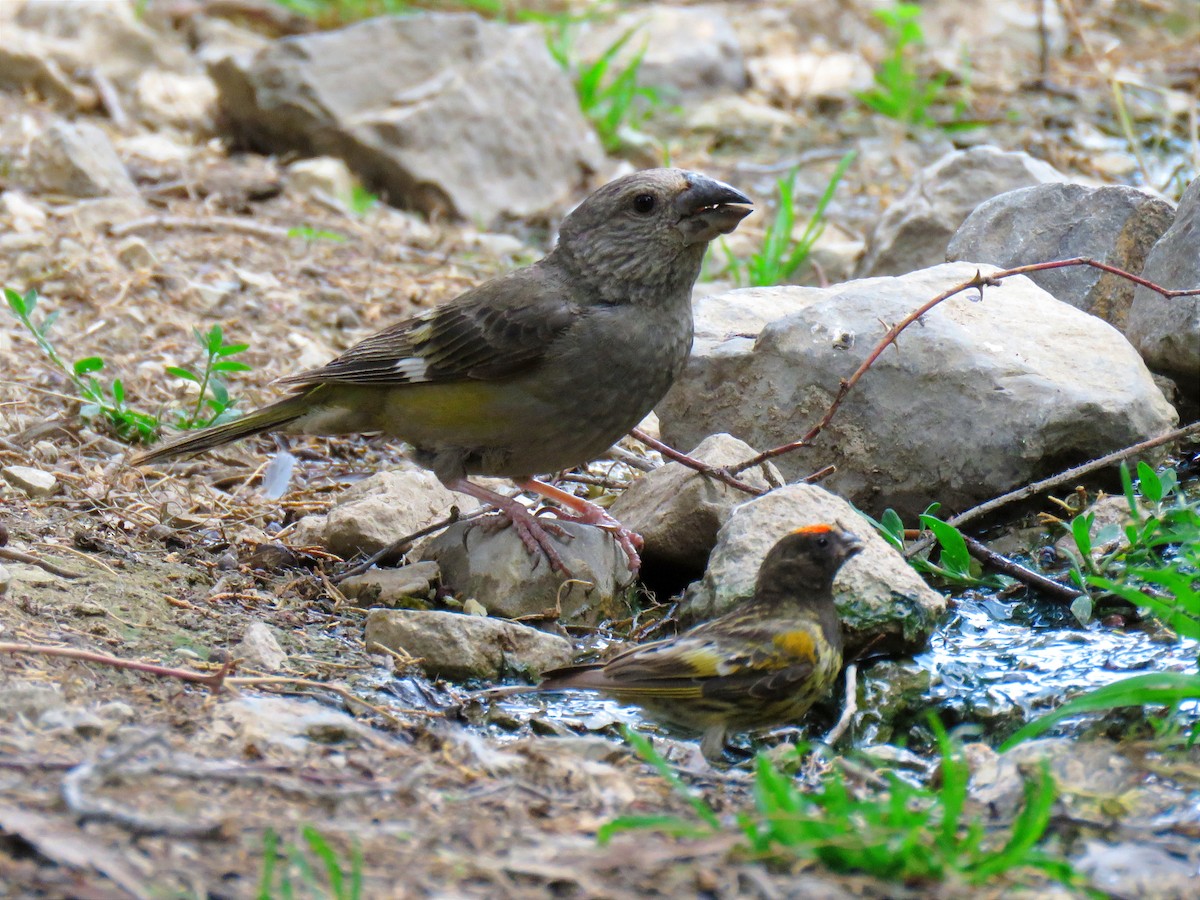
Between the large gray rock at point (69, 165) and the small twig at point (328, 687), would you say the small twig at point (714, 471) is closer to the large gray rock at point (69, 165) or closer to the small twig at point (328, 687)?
the small twig at point (328, 687)

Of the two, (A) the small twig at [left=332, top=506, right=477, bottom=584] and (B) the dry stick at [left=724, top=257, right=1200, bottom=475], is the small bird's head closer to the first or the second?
(B) the dry stick at [left=724, top=257, right=1200, bottom=475]

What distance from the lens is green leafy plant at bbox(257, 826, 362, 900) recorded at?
7.86ft

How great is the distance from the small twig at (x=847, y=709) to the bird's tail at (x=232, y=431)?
2.53m

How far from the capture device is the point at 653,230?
16.6ft

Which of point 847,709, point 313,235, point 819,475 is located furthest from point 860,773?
point 313,235

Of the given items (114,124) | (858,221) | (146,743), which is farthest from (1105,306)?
(114,124)

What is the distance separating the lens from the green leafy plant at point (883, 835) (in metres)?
2.55

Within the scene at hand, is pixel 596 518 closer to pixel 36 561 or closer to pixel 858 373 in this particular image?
pixel 858 373

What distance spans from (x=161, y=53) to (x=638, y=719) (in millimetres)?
7747

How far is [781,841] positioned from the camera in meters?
2.59

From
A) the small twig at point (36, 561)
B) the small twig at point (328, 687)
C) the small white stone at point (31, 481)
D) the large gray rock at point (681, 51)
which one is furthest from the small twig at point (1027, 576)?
the large gray rock at point (681, 51)

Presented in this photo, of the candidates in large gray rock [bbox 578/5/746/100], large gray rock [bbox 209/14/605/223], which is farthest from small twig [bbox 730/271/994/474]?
large gray rock [bbox 578/5/746/100]

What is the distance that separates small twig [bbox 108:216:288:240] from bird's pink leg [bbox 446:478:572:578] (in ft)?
11.3

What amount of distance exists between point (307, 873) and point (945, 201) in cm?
525
